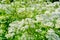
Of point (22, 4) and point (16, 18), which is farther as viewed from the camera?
point (22, 4)

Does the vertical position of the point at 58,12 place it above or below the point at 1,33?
above

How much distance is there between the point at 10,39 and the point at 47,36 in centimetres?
54

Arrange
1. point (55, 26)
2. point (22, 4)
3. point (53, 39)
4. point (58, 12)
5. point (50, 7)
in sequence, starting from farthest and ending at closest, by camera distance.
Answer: point (22, 4) → point (50, 7) → point (58, 12) → point (55, 26) → point (53, 39)

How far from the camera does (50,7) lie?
3904 mm

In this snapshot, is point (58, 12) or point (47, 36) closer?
point (47, 36)

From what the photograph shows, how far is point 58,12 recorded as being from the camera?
3.30m

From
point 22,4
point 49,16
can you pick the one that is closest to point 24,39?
point 49,16

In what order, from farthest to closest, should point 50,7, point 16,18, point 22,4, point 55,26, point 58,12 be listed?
point 22,4
point 50,7
point 16,18
point 58,12
point 55,26

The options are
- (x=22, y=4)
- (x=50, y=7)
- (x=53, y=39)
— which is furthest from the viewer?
(x=22, y=4)

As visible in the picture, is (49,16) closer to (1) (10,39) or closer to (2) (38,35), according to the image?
(2) (38,35)

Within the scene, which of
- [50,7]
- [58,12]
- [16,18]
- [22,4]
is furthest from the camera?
[22,4]

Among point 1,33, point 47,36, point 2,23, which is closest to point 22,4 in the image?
point 2,23

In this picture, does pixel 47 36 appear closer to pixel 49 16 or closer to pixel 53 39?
pixel 53 39

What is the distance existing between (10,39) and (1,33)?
0.23 metres
